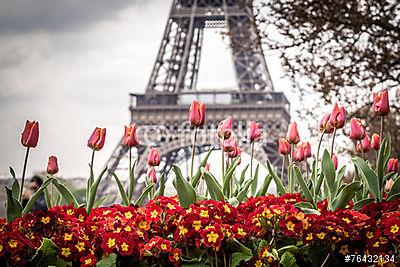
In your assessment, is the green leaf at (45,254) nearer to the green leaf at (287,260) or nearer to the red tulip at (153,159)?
the green leaf at (287,260)

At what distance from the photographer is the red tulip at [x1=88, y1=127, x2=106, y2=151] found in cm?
304

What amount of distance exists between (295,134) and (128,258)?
3.53ft

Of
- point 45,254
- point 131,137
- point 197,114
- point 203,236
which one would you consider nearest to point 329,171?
point 197,114

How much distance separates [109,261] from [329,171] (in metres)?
1.00

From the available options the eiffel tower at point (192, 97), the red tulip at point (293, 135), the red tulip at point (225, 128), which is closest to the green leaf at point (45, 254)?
the red tulip at point (225, 128)

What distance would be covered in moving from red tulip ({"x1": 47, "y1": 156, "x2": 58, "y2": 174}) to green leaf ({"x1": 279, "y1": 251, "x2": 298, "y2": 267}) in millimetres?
1177

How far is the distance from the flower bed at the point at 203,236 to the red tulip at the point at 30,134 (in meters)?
0.31

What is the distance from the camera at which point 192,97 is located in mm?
23453

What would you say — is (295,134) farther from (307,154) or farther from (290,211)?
(290,211)

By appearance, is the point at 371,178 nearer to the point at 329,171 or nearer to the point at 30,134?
the point at 329,171

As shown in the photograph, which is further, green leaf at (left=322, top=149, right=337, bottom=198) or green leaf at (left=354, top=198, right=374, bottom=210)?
green leaf at (left=354, top=198, right=374, bottom=210)

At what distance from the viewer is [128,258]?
8.71 ft

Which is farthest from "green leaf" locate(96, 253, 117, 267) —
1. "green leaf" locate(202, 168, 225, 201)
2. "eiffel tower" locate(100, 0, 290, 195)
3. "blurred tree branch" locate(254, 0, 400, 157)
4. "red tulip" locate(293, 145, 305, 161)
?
"eiffel tower" locate(100, 0, 290, 195)

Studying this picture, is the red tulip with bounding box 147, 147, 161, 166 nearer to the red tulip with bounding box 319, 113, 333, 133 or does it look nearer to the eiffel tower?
the red tulip with bounding box 319, 113, 333, 133
